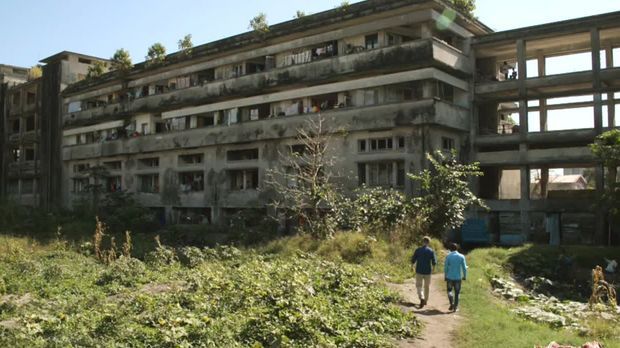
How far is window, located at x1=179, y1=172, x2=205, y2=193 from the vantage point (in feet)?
116

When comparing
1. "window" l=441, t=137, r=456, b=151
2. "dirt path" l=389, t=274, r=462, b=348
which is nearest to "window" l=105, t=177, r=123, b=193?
"window" l=441, t=137, r=456, b=151

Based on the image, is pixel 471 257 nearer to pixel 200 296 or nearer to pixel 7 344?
pixel 200 296

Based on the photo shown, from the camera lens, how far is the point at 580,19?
82.5 feet

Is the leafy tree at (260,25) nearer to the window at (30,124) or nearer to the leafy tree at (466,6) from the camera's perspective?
the leafy tree at (466,6)

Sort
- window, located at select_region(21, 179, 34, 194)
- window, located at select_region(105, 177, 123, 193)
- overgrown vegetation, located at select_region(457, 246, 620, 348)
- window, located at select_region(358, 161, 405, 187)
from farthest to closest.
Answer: window, located at select_region(21, 179, 34, 194) < window, located at select_region(105, 177, 123, 193) < window, located at select_region(358, 161, 405, 187) < overgrown vegetation, located at select_region(457, 246, 620, 348)

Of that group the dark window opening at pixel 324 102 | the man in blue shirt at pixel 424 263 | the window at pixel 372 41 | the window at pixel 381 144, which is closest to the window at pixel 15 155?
the dark window opening at pixel 324 102

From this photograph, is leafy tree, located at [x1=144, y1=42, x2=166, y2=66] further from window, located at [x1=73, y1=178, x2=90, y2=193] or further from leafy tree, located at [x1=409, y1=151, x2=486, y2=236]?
leafy tree, located at [x1=409, y1=151, x2=486, y2=236]

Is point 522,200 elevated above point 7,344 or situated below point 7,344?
above

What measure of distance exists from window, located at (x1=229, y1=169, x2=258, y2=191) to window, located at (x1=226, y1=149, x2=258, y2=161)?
812 mm

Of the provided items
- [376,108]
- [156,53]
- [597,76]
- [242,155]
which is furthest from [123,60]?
[597,76]

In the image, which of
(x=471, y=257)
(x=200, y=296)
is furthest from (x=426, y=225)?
(x=200, y=296)

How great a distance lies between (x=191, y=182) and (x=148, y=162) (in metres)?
5.28

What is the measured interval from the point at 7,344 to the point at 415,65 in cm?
2116

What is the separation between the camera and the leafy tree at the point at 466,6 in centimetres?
2783
